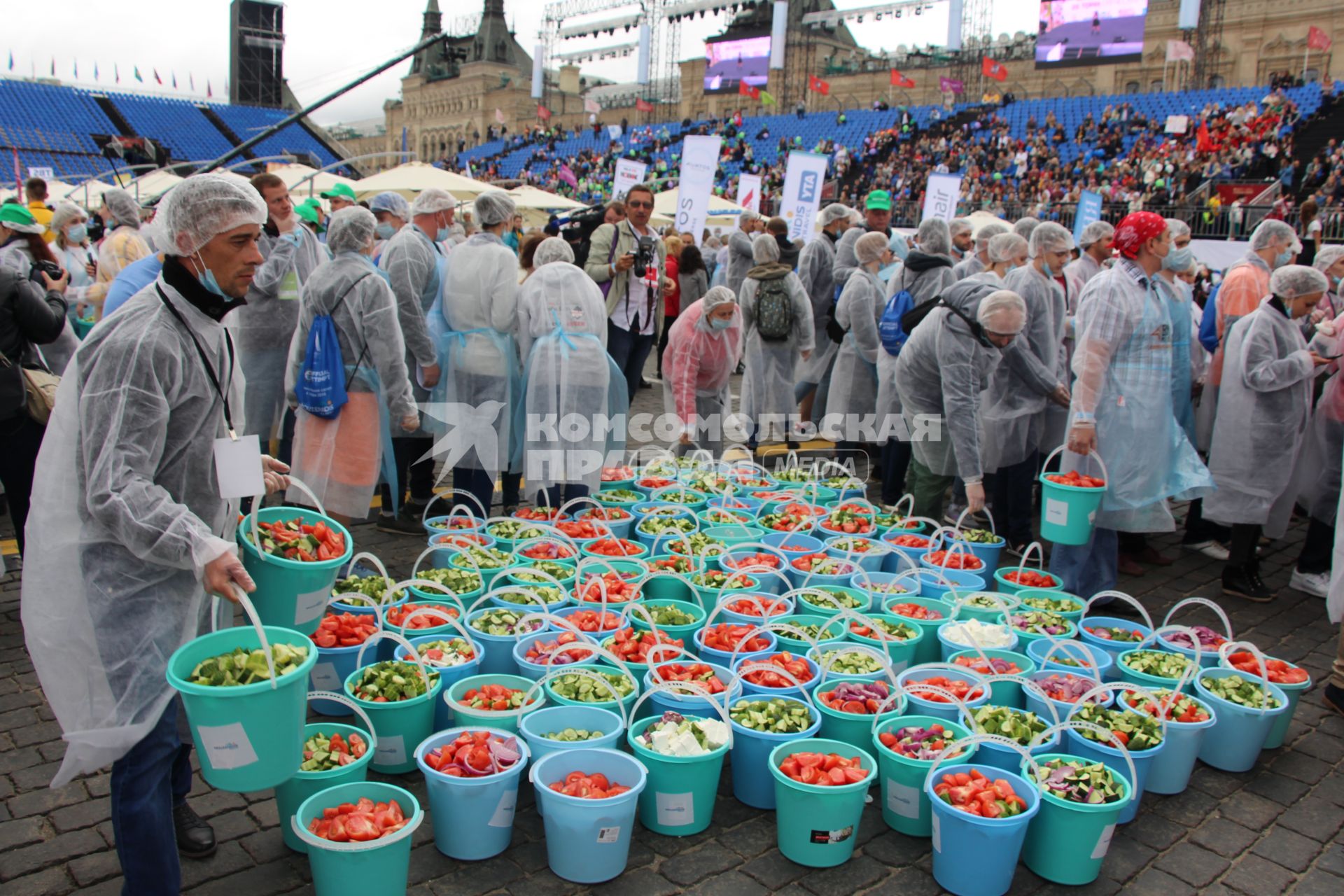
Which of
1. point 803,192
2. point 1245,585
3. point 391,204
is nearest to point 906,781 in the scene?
point 1245,585

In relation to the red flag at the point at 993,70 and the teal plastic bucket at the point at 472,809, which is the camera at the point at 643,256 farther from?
the red flag at the point at 993,70

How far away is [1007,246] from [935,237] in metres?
0.71

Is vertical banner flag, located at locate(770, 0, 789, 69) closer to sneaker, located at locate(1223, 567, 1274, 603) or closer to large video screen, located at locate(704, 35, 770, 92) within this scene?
large video screen, located at locate(704, 35, 770, 92)

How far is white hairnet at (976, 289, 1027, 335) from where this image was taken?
472 cm

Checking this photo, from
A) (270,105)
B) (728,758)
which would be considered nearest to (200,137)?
(270,105)

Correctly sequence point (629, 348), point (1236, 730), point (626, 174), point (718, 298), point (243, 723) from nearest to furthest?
point (243, 723) → point (1236, 730) → point (718, 298) → point (629, 348) → point (626, 174)

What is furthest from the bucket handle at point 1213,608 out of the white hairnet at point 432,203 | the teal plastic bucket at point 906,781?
the white hairnet at point 432,203

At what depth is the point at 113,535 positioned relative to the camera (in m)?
2.15

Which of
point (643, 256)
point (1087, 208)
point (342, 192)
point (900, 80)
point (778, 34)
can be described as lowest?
point (643, 256)

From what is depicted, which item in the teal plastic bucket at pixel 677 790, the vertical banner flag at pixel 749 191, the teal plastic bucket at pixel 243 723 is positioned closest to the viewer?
the teal plastic bucket at pixel 243 723

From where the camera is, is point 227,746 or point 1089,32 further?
point 1089,32

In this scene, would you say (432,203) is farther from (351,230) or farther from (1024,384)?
(1024,384)

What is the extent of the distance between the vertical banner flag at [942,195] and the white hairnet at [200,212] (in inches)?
440

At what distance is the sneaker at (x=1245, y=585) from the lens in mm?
5168
